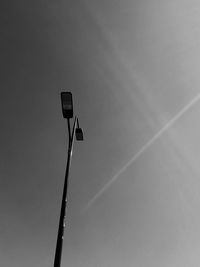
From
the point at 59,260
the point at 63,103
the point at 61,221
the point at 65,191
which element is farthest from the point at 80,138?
the point at 59,260

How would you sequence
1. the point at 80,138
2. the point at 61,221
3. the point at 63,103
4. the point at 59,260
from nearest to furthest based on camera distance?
the point at 59,260, the point at 61,221, the point at 63,103, the point at 80,138

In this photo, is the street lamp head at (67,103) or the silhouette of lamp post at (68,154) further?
the street lamp head at (67,103)

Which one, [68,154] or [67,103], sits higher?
[67,103]

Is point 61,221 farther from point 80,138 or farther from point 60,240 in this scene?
point 80,138

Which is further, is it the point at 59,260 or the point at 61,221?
the point at 61,221

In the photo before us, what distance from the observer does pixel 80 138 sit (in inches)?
390

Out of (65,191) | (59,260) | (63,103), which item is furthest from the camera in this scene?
(63,103)

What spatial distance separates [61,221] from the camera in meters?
6.23

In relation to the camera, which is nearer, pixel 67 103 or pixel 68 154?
pixel 68 154

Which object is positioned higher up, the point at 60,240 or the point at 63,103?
the point at 63,103

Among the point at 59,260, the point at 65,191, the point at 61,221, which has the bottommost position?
the point at 59,260

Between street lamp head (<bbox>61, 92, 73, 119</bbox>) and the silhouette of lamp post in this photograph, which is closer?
the silhouette of lamp post

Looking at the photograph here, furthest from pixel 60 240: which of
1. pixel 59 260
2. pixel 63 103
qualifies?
pixel 63 103

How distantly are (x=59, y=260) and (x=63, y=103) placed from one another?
382 cm
